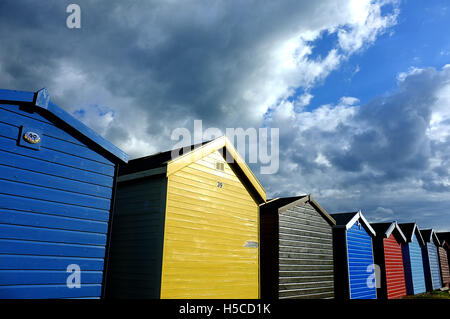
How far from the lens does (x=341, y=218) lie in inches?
764

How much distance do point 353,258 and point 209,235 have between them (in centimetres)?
1075

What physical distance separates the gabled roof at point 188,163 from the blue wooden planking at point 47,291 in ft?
11.3

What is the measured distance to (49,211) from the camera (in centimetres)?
707

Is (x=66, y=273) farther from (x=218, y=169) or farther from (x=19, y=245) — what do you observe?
(x=218, y=169)

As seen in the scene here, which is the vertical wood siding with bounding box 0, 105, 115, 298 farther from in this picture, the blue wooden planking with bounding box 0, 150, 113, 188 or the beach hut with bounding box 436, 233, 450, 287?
the beach hut with bounding box 436, 233, 450, 287

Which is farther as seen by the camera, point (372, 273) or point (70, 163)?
point (372, 273)

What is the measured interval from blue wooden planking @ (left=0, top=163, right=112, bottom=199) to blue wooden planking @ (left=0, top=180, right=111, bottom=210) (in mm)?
79

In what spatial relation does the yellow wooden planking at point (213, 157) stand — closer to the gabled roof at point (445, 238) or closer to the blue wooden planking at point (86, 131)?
the blue wooden planking at point (86, 131)
